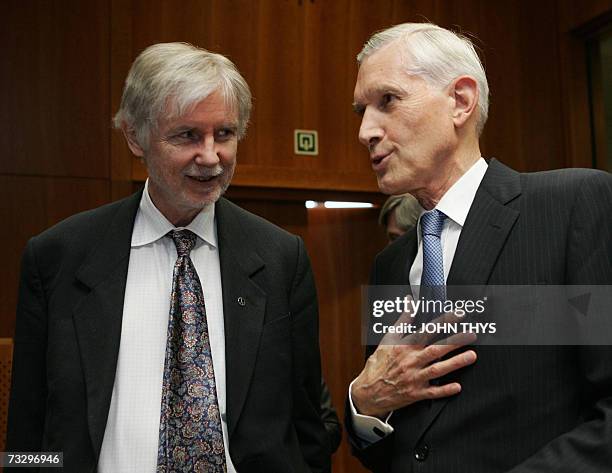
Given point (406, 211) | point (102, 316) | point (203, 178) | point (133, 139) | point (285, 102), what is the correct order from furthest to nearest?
1. point (285, 102)
2. point (406, 211)
3. point (133, 139)
4. point (203, 178)
5. point (102, 316)

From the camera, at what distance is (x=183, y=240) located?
6.64 ft

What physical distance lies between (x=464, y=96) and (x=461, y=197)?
268 mm

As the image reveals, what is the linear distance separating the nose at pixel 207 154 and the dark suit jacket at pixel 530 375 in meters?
0.69

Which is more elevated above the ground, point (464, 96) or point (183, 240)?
point (464, 96)

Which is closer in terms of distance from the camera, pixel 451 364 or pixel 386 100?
pixel 451 364

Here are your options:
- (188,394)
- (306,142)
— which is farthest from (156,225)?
(306,142)

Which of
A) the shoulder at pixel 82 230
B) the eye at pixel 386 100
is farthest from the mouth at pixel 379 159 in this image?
the shoulder at pixel 82 230

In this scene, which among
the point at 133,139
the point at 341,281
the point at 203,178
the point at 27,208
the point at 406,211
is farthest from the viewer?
the point at 341,281

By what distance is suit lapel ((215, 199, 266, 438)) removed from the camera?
1.86 m

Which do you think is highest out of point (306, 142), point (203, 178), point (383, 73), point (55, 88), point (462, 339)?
point (55, 88)

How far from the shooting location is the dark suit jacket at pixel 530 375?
1455mm

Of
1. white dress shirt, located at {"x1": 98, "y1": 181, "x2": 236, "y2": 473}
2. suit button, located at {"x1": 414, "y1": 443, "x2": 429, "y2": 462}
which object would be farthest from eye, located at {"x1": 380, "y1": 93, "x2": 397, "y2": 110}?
suit button, located at {"x1": 414, "y1": 443, "x2": 429, "y2": 462}

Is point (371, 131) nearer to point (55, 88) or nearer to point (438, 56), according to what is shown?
point (438, 56)

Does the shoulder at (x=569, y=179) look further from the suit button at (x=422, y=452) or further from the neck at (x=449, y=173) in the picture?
the suit button at (x=422, y=452)
